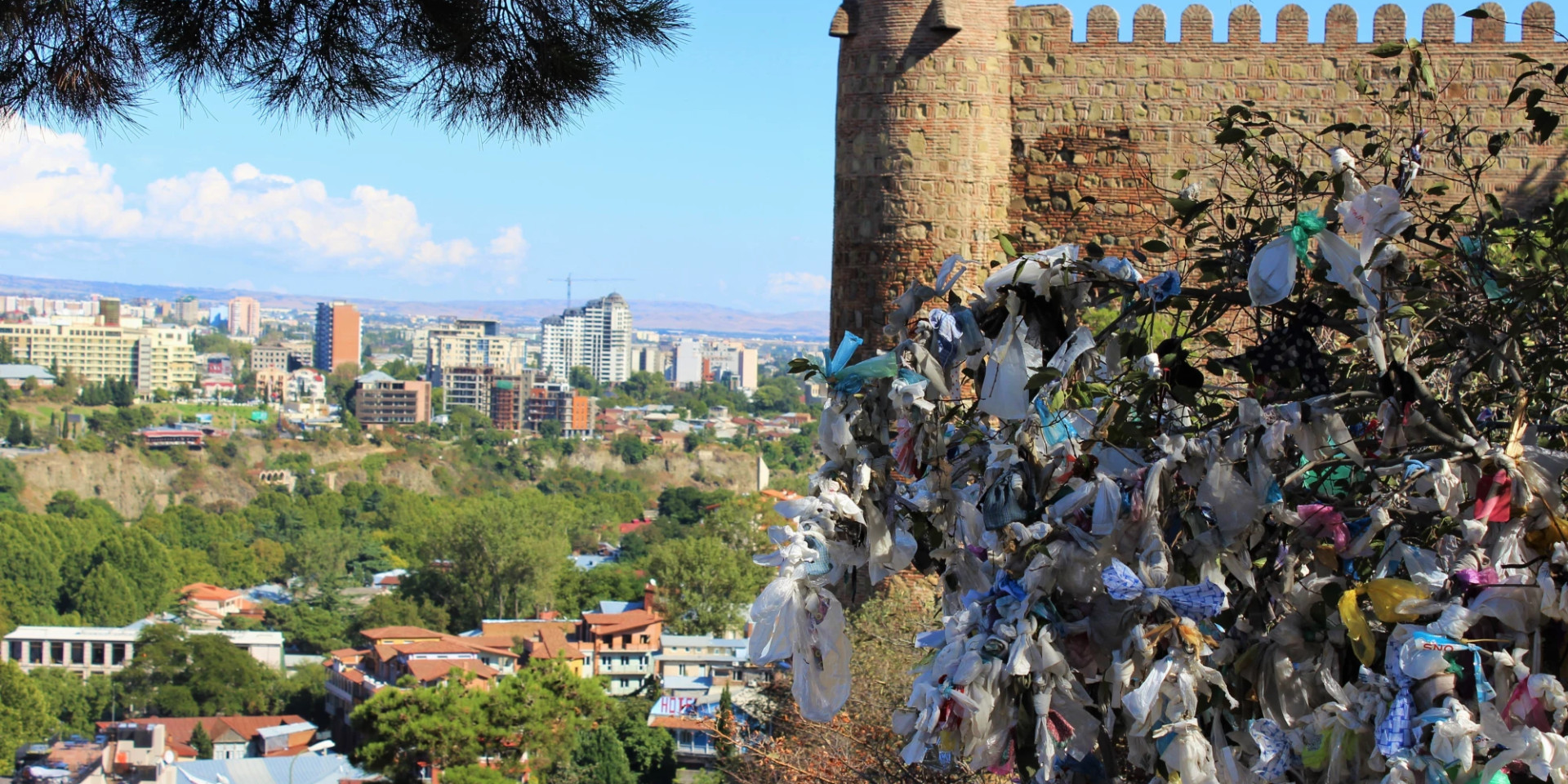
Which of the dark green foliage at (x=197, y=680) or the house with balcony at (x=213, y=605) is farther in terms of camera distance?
the house with balcony at (x=213, y=605)

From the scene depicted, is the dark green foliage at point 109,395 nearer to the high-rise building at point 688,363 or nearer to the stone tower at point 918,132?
the high-rise building at point 688,363

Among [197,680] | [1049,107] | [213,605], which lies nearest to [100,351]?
[213,605]

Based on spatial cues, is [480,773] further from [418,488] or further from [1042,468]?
[418,488]

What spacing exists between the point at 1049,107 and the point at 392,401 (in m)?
115

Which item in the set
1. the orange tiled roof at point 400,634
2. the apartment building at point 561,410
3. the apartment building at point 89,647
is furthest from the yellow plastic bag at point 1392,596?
the apartment building at point 561,410

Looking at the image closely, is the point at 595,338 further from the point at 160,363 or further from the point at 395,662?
the point at 395,662

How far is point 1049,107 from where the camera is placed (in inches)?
305

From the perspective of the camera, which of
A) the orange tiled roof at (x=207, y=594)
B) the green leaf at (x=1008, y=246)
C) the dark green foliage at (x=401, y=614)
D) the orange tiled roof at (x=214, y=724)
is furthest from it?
the orange tiled roof at (x=207, y=594)

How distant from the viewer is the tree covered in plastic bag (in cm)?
205

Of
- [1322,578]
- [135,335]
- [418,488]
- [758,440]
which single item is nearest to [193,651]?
[418,488]

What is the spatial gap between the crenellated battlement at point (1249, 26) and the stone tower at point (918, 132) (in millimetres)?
196

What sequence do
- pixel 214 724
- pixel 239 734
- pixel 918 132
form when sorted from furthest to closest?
pixel 239 734 → pixel 214 724 → pixel 918 132

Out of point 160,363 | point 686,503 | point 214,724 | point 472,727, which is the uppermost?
point 160,363

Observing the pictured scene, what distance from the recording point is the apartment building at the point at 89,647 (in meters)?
48.6
